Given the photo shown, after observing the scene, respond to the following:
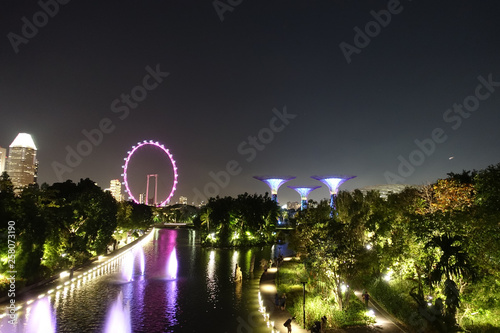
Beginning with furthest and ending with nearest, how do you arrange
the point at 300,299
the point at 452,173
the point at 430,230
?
1. the point at 452,173
2. the point at 300,299
3. the point at 430,230

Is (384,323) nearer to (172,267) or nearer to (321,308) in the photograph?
(321,308)

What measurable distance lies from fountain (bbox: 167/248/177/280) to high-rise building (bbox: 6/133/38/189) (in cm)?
14035

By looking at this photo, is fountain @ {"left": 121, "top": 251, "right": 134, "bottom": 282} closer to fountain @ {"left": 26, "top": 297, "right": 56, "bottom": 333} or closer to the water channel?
the water channel

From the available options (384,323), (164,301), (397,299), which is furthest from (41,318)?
(397,299)

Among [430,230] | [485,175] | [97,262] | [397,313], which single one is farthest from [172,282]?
[485,175]

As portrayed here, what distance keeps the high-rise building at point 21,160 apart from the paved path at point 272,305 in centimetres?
15782

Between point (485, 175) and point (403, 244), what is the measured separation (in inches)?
205

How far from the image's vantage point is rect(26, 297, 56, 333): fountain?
1691cm

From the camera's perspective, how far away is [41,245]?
26172 mm

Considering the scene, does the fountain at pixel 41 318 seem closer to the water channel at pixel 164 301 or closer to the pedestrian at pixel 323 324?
the water channel at pixel 164 301

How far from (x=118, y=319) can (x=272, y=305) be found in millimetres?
8258

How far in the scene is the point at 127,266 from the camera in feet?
115

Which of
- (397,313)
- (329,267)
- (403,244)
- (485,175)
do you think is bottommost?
(397,313)

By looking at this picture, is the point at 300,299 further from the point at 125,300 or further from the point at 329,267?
the point at 125,300
